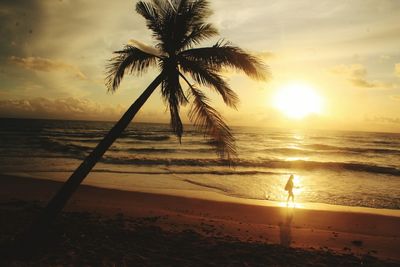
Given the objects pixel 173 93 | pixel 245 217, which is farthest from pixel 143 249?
pixel 245 217

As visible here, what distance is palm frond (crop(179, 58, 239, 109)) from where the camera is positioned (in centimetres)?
598

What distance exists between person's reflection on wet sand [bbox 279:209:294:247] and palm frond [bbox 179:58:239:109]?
15.1 feet

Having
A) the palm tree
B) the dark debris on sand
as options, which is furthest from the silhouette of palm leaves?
the dark debris on sand

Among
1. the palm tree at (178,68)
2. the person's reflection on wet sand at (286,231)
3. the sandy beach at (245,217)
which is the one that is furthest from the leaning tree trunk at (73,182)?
the person's reflection on wet sand at (286,231)

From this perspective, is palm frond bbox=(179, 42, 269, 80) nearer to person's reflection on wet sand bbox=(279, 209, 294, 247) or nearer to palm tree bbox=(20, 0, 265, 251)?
palm tree bbox=(20, 0, 265, 251)

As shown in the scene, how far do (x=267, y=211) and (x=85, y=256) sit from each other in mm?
8282

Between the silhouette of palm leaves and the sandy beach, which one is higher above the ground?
the silhouette of palm leaves

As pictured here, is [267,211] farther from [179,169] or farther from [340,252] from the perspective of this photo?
[179,169]

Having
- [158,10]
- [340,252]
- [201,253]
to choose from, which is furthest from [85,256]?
[340,252]

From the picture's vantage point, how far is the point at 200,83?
20.3ft

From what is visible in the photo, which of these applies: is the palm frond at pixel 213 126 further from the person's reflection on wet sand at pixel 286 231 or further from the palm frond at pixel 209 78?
the person's reflection on wet sand at pixel 286 231

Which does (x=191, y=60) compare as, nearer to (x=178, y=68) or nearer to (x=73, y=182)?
(x=178, y=68)

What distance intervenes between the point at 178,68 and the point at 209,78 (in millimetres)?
718

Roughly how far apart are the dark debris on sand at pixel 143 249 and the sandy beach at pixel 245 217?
1.59 feet
